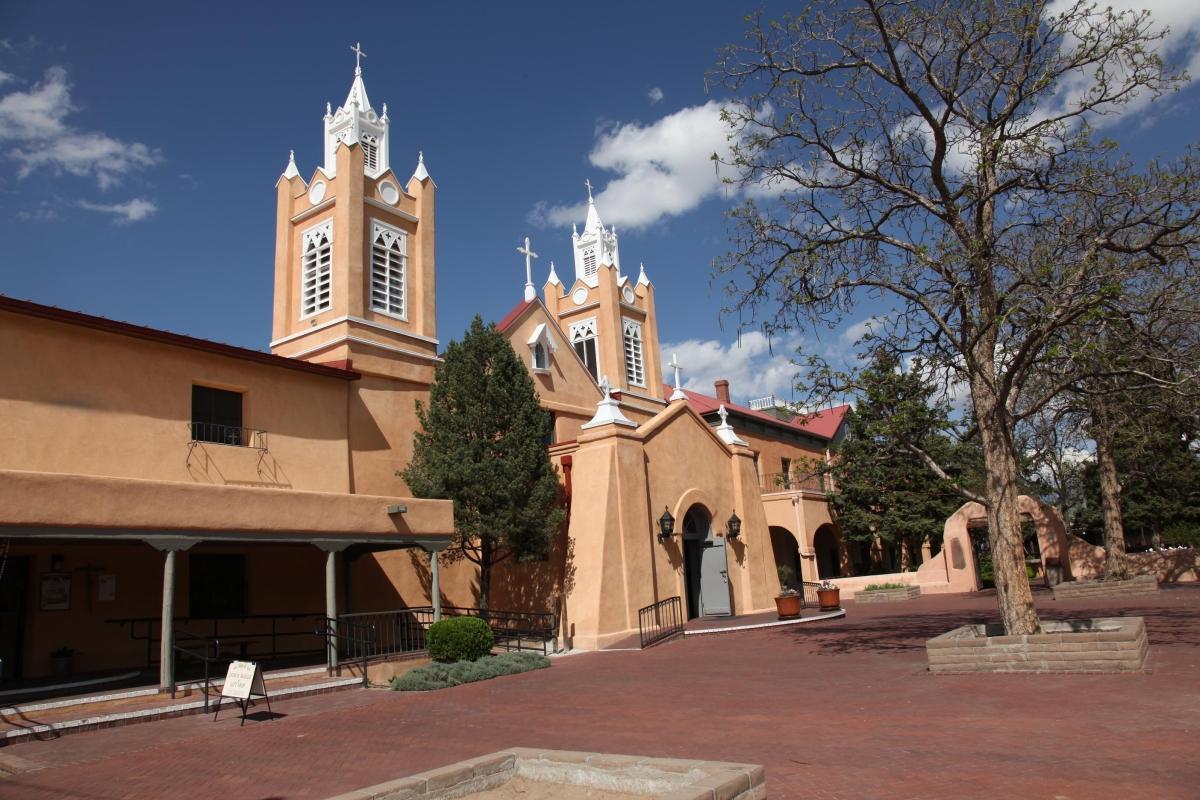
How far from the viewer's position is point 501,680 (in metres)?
14.2

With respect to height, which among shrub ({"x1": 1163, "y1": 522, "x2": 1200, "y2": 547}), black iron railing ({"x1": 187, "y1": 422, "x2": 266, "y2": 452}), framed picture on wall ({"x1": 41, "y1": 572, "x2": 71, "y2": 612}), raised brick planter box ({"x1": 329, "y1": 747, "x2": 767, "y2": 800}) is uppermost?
black iron railing ({"x1": 187, "y1": 422, "x2": 266, "y2": 452})

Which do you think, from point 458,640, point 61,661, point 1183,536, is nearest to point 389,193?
point 458,640

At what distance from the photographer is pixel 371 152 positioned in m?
23.7

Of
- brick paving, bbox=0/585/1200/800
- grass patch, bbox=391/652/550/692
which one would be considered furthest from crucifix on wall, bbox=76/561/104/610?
grass patch, bbox=391/652/550/692

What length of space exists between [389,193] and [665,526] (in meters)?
12.0

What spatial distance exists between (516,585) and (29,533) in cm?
1146

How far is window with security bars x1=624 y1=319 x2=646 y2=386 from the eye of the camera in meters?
34.1

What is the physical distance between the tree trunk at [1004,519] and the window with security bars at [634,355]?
Result: 71.4 ft

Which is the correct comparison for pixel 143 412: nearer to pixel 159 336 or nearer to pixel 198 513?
pixel 159 336

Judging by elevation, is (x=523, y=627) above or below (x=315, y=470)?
below

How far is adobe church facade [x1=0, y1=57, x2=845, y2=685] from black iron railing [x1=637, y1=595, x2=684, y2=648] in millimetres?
369

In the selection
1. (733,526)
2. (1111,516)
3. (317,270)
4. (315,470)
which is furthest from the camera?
(1111,516)

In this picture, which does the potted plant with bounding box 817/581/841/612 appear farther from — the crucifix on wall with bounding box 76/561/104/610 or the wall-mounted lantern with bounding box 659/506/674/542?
the crucifix on wall with bounding box 76/561/104/610

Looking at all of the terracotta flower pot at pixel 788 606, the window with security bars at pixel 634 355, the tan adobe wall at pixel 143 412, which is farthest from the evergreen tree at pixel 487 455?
the window with security bars at pixel 634 355
